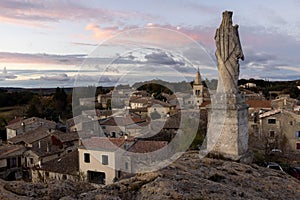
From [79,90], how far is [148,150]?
6.39 metres

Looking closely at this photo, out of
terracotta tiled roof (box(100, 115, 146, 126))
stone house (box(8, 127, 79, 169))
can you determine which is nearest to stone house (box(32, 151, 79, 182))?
stone house (box(8, 127, 79, 169))

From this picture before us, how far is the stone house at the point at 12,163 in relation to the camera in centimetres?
2200

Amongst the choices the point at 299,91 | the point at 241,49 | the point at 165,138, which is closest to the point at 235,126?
the point at 241,49

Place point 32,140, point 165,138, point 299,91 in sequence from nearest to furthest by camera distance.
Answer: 1. point 165,138
2. point 32,140
3. point 299,91

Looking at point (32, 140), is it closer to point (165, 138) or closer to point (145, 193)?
point (165, 138)

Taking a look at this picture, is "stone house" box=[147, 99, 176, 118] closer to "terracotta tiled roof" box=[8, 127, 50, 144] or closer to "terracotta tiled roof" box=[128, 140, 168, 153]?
"terracotta tiled roof" box=[8, 127, 50, 144]

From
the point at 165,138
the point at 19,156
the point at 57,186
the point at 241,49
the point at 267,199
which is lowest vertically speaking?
the point at 19,156

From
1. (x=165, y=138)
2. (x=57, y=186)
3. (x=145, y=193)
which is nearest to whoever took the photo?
(x=145, y=193)

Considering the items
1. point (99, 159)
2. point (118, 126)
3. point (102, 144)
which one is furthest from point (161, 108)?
point (102, 144)

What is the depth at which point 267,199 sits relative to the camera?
4.04 metres

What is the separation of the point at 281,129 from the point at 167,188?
23.0 metres

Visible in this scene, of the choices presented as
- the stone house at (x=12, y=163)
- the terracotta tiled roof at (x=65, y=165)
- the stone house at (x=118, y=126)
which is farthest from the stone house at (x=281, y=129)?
the stone house at (x=12, y=163)

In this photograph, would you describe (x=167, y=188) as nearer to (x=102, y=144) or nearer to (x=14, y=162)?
(x=102, y=144)

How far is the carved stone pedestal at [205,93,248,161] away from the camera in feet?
26.6
